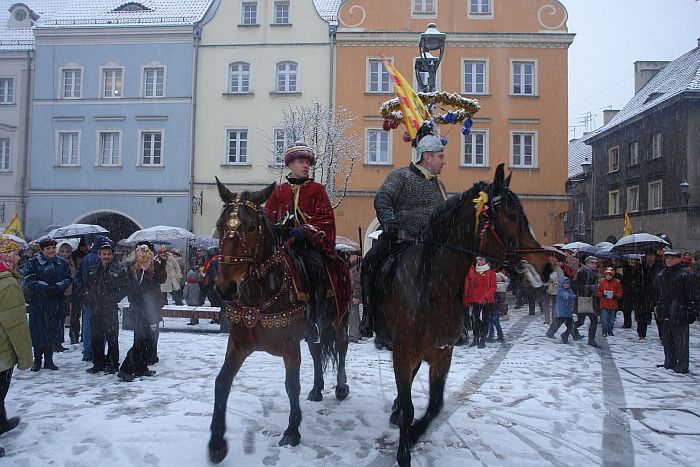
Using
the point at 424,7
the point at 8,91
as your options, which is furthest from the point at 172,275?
the point at 8,91

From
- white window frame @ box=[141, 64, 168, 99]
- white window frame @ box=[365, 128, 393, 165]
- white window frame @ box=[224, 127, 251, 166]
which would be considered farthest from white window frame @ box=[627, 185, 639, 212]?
white window frame @ box=[141, 64, 168, 99]

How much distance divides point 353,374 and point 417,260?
3.80 metres

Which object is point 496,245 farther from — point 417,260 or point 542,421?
point 542,421

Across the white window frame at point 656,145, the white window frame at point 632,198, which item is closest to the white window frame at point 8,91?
the white window frame at point 656,145

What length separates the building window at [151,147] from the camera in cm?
2492

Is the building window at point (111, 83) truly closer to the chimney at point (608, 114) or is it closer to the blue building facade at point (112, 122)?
the blue building facade at point (112, 122)

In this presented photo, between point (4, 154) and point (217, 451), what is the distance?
27670mm

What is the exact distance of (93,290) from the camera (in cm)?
787

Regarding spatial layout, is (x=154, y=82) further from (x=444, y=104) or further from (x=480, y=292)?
(x=480, y=292)

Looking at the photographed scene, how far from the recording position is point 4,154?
26.3 meters

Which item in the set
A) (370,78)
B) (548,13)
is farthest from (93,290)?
(548,13)

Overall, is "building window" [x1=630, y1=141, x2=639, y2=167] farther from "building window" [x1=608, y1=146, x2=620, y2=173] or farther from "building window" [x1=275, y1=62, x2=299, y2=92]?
"building window" [x1=275, y1=62, x2=299, y2=92]

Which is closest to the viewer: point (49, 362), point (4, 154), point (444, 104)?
point (49, 362)

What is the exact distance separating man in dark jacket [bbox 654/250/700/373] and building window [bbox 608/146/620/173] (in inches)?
1031
